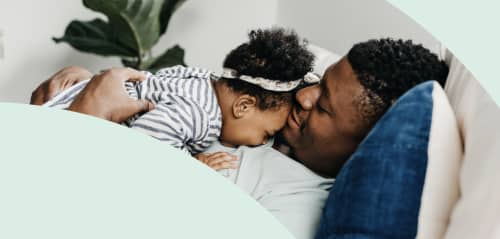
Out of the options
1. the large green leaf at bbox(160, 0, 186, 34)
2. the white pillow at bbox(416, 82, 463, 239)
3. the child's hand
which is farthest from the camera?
the large green leaf at bbox(160, 0, 186, 34)

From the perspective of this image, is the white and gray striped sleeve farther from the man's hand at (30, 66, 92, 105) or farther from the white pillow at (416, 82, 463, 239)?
the white pillow at (416, 82, 463, 239)

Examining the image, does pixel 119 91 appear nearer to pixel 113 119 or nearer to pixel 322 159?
pixel 113 119

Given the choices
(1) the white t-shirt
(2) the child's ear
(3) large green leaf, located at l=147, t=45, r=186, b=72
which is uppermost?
(2) the child's ear

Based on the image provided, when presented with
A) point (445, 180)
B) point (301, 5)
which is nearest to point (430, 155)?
point (445, 180)

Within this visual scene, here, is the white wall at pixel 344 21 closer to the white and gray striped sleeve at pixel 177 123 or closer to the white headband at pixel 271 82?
the white headband at pixel 271 82

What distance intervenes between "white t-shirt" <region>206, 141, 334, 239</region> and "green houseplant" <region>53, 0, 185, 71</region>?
2.92 feet

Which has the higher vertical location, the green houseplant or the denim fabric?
the denim fabric

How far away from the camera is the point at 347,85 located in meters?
1.01

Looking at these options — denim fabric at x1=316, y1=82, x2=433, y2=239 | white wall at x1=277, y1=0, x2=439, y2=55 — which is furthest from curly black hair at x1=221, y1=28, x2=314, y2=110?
white wall at x1=277, y1=0, x2=439, y2=55

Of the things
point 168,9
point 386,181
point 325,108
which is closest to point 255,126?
point 325,108

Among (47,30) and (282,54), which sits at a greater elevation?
(282,54)

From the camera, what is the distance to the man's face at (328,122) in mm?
1021

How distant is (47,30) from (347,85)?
1321 millimetres
